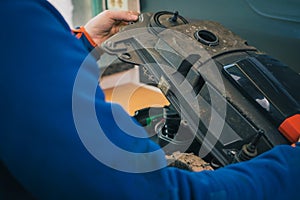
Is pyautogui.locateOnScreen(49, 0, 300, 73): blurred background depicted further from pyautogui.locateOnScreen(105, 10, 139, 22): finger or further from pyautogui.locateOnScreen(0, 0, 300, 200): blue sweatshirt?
pyautogui.locateOnScreen(0, 0, 300, 200): blue sweatshirt

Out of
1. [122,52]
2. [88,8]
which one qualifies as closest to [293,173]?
[122,52]

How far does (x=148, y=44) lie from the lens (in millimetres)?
671

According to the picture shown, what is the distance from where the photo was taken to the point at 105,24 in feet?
2.72

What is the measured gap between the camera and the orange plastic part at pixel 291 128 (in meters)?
0.50

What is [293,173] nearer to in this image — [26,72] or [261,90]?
[261,90]

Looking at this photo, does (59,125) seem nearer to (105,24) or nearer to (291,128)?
(291,128)

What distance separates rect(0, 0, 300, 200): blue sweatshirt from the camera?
30cm

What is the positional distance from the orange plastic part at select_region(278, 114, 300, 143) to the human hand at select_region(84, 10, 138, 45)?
0.47 metres

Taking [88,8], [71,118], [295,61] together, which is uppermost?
[71,118]

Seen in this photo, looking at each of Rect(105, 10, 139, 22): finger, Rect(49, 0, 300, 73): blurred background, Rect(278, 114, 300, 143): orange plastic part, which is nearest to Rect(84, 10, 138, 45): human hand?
Rect(105, 10, 139, 22): finger

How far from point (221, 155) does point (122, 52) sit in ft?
0.99

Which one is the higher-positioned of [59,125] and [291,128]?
[59,125]

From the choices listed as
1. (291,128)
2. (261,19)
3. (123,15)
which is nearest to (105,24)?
(123,15)

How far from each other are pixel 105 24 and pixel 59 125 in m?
0.57
